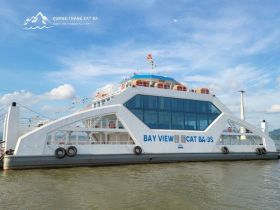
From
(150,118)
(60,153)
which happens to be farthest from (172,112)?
(60,153)

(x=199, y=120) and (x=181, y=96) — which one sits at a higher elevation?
(x=181, y=96)

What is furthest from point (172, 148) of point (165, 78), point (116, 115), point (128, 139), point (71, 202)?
point (71, 202)

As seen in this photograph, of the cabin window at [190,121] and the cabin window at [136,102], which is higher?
the cabin window at [136,102]

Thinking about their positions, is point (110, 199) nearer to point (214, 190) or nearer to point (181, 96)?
point (214, 190)

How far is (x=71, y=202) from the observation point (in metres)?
10.4

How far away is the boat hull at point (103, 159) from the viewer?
55.6ft

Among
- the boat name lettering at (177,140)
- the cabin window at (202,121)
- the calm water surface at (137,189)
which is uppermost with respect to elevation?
the cabin window at (202,121)

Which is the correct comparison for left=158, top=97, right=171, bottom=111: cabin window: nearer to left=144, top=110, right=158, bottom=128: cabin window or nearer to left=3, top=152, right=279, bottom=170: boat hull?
left=144, top=110, right=158, bottom=128: cabin window

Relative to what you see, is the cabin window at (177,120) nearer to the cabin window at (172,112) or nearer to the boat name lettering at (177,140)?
the cabin window at (172,112)

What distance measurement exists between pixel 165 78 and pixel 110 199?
16.7 m

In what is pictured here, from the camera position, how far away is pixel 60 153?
18047 millimetres

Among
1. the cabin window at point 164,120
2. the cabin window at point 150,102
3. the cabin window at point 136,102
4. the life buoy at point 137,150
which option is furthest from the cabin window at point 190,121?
the life buoy at point 137,150

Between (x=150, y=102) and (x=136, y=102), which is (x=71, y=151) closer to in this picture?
(x=136, y=102)

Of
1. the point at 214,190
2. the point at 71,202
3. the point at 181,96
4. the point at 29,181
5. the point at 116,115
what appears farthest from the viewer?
the point at 181,96
